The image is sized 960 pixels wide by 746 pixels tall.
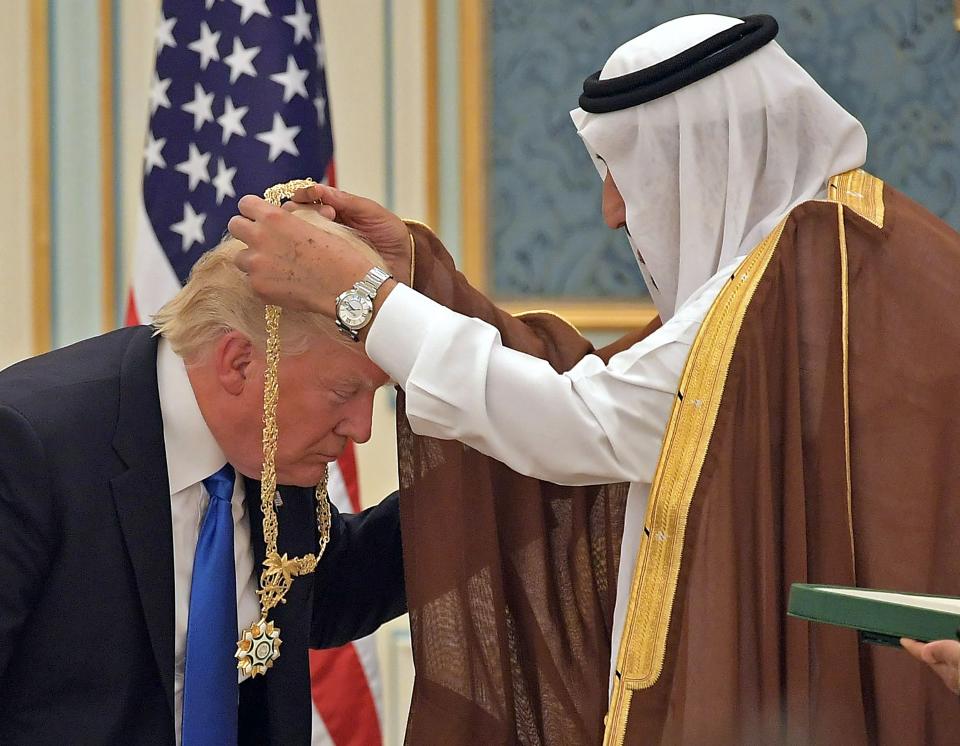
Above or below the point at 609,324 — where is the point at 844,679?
below

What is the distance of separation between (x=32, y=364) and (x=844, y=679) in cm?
118

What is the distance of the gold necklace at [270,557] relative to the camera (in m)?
1.67

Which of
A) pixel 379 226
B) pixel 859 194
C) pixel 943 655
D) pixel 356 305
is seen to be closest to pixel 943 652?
pixel 943 655

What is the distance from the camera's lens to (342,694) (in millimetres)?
Result: 2986

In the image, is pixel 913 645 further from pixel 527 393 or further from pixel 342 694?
pixel 342 694

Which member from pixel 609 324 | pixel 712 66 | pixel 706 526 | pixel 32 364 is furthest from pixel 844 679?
pixel 609 324

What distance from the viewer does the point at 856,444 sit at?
5.03 feet

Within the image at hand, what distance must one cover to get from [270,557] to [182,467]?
0.18m

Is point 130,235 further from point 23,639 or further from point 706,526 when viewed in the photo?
point 706,526

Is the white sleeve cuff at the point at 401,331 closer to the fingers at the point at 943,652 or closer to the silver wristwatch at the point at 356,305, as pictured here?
the silver wristwatch at the point at 356,305

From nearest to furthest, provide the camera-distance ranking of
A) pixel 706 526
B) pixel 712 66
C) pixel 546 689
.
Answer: pixel 706 526, pixel 712 66, pixel 546 689

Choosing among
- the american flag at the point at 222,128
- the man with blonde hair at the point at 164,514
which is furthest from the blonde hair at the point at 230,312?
the american flag at the point at 222,128

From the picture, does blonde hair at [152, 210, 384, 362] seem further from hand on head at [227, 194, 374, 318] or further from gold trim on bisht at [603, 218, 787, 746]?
gold trim on bisht at [603, 218, 787, 746]

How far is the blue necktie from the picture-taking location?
169cm
